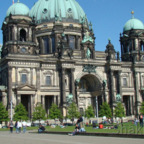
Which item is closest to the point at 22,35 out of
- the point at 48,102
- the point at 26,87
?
the point at 26,87

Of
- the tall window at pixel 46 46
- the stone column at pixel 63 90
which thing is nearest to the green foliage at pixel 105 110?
A: the stone column at pixel 63 90

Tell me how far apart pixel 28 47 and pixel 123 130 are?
47446 mm

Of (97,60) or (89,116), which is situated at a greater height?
(97,60)

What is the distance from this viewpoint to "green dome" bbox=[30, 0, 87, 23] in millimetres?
93062

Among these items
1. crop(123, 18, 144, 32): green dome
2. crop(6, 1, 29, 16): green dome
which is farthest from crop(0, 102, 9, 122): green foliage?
crop(123, 18, 144, 32): green dome

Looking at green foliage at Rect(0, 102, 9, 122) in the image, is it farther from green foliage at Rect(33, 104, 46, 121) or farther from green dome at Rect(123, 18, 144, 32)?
green dome at Rect(123, 18, 144, 32)

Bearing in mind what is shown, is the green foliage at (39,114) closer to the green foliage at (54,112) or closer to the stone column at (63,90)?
the green foliage at (54,112)

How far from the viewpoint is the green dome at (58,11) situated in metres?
93.1

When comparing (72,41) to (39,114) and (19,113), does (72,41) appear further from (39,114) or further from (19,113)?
(19,113)

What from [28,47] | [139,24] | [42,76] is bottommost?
[42,76]

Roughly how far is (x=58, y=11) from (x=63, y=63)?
20.6m

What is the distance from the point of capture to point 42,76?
254 ft

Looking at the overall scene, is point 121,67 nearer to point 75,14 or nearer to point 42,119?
point 75,14

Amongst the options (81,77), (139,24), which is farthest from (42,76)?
(139,24)
